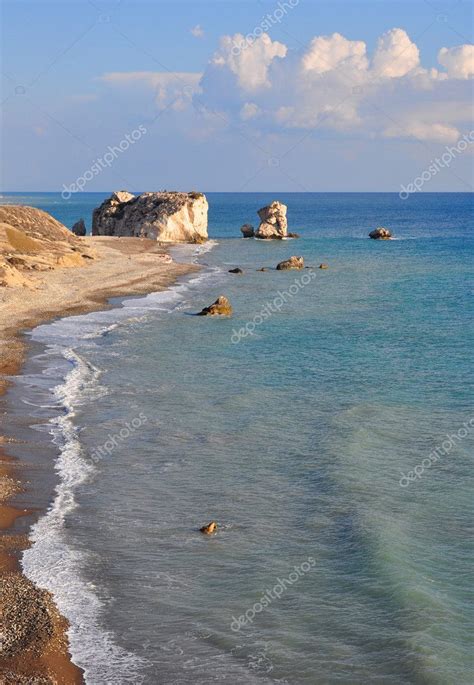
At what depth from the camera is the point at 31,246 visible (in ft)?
223

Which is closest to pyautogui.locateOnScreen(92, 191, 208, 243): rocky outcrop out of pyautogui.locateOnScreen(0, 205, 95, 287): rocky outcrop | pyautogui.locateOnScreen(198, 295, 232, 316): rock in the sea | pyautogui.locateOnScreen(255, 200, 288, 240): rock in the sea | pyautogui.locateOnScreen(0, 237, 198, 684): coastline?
pyautogui.locateOnScreen(0, 237, 198, 684): coastline

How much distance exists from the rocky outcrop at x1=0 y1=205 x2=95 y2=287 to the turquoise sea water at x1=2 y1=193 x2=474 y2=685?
1280 centimetres

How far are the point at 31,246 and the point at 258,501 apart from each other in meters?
51.7

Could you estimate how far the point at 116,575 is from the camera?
16.4 meters

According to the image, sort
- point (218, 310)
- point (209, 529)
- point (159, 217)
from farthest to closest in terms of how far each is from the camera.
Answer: point (159, 217) < point (218, 310) < point (209, 529)

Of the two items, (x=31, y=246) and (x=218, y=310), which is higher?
(x=31, y=246)

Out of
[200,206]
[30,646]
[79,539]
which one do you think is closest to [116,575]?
[79,539]

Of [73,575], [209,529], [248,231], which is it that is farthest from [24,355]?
[248,231]

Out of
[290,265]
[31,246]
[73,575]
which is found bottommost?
[73,575]

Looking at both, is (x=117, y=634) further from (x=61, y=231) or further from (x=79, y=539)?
(x=61, y=231)

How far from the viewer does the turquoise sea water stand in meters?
14.0

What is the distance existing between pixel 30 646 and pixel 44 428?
41.2 ft

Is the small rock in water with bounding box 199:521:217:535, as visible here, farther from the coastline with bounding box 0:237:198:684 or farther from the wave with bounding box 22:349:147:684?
the coastline with bounding box 0:237:198:684

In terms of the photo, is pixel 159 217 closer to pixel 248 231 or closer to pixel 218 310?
pixel 248 231
